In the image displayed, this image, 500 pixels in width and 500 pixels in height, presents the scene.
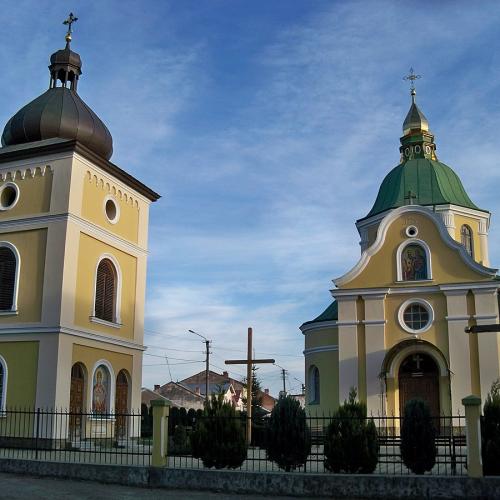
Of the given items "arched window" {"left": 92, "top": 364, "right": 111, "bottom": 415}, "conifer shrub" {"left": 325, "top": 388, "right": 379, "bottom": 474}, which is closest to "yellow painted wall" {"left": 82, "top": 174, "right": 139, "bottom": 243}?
"arched window" {"left": 92, "top": 364, "right": 111, "bottom": 415}

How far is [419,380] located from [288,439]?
37.1 feet

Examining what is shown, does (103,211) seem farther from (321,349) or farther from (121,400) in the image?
(321,349)

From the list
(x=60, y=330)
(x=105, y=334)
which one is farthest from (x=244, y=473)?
(x=105, y=334)

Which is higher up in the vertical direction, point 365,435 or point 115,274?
point 115,274

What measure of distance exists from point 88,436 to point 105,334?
3009 millimetres

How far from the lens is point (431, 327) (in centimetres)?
2253

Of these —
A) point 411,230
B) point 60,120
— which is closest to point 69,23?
point 60,120

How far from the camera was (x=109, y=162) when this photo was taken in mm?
21312

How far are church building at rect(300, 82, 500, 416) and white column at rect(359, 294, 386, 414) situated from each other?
33mm

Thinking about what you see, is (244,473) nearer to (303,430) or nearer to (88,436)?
(303,430)

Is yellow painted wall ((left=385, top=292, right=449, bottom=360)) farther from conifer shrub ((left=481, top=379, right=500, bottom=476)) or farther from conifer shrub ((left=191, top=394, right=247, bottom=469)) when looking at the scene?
conifer shrub ((left=191, top=394, right=247, bottom=469))

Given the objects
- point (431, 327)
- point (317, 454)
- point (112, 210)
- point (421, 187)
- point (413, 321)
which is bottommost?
point (317, 454)

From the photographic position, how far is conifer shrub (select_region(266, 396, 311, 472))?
12.2 meters

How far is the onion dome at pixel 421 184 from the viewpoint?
1097 inches
